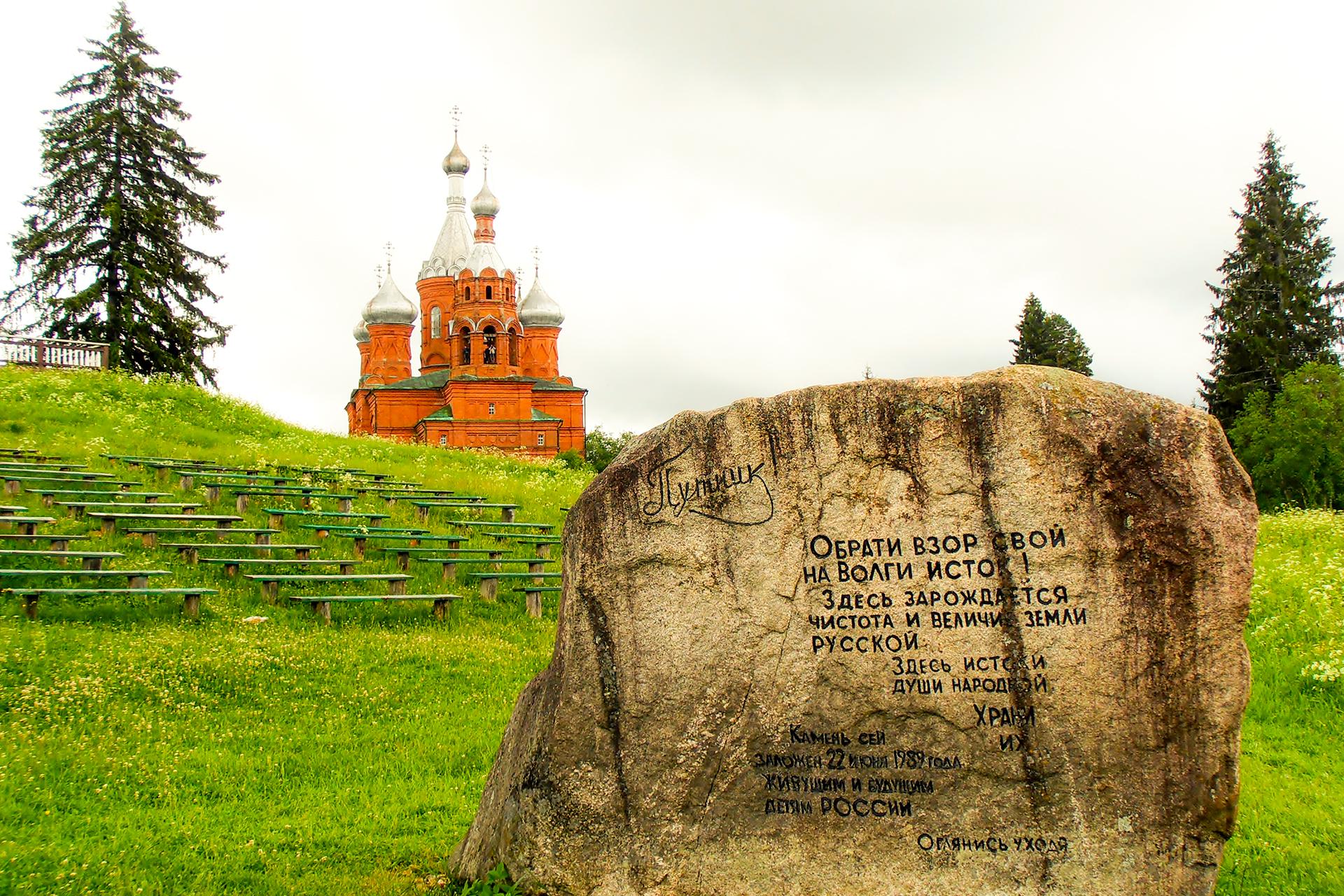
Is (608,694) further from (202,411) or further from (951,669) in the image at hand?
A: (202,411)

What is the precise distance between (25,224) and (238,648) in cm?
2515

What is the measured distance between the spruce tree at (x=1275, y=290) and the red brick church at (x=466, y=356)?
3134 cm

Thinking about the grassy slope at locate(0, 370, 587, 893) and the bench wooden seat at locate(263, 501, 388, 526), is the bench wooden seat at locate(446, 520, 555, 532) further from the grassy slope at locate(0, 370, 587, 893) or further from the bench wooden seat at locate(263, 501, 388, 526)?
the grassy slope at locate(0, 370, 587, 893)

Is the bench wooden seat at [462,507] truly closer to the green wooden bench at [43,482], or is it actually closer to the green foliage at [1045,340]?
the green wooden bench at [43,482]

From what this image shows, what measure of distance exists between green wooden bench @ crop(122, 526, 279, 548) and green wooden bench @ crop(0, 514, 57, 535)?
40.0 inches

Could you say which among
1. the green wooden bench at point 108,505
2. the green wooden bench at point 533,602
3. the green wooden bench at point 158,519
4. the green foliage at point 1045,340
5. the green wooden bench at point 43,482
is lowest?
the green wooden bench at point 533,602

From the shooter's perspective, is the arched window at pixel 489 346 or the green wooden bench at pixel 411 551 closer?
the green wooden bench at pixel 411 551

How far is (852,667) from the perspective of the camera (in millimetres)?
4629

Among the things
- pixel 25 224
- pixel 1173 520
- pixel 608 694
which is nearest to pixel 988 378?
pixel 1173 520

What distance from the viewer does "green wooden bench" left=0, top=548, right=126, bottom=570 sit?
37.2 ft

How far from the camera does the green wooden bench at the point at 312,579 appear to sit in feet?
39.2

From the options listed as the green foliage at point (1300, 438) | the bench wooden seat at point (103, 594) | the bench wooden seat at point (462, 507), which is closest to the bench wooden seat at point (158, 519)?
the bench wooden seat at point (103, 594)

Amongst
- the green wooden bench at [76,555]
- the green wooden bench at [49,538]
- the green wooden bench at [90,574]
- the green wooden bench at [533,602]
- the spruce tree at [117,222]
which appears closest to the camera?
the green wooden bench at [90,574]

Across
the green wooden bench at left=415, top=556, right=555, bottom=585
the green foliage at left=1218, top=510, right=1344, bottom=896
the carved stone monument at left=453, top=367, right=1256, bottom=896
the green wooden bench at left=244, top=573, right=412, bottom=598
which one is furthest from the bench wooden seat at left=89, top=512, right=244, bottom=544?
the green foliage at left=1218, top=510, right=1344, bottom=896
